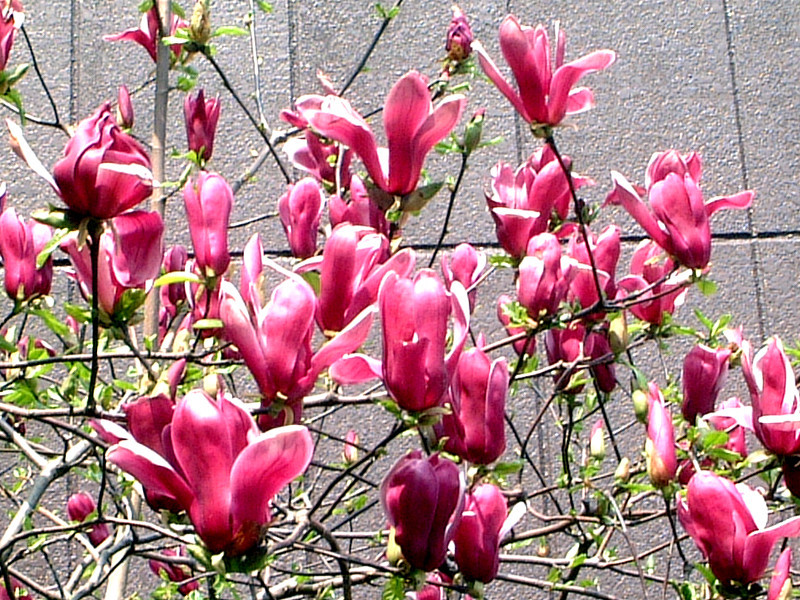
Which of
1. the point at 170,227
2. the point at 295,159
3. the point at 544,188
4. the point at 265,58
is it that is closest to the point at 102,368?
the point at 170,227

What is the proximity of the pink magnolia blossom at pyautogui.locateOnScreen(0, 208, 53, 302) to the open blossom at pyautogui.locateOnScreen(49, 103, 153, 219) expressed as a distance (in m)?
0.31

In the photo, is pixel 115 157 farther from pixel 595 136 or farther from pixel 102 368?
pixel 595 136

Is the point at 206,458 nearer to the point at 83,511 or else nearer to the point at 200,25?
the point at 200,25

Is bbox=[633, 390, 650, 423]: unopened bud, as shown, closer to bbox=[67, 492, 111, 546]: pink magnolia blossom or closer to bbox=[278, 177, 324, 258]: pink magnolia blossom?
bbox=[278, 177, 324, 258]: pink magnolia blossom

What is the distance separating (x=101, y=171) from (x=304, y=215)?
0.36 meters

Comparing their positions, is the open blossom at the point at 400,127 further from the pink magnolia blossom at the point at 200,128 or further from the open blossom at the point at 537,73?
the pink magnolia blossom at the point at 200,128

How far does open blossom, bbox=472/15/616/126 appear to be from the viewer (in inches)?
32.1

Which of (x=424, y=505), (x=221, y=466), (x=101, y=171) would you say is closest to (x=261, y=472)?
(x=221, y=466)

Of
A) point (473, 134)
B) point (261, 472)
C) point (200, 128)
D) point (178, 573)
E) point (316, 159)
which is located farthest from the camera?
point (178, 573)

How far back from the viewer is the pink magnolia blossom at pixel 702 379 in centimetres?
94

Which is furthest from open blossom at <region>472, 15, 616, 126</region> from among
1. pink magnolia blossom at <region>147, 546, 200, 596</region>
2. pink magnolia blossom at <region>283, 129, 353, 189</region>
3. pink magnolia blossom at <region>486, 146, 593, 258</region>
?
pink magnolia blossom at <region>147, 546, 200, 596</region>

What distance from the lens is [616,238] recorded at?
1.01m

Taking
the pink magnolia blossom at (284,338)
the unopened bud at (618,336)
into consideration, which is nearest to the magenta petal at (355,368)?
the pink magnolia blossom at (284,338)

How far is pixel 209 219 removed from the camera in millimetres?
781
